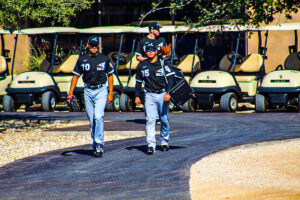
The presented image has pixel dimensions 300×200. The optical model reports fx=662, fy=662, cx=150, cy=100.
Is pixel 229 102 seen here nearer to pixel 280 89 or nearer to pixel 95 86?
pixel 280 89

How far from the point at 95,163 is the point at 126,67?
28.0 feet

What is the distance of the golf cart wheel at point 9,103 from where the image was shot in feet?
55.3

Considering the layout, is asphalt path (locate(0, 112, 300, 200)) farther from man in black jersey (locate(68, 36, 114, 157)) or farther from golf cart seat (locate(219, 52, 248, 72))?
golf cart seat (locate(219, 52, 248, 72))

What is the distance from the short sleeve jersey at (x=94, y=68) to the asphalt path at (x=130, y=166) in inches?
43.0

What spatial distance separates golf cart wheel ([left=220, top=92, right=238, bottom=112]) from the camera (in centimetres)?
1537

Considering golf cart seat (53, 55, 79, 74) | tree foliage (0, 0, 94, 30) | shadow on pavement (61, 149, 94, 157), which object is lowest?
shadow on pavement (61, 149, 94, 157)

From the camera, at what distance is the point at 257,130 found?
11.8 meters

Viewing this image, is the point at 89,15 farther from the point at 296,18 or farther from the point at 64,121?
the point at 64,121

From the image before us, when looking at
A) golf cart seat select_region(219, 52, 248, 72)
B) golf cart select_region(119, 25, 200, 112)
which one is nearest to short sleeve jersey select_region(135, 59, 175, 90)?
golf cart select_region(119, 25, 200, 112)

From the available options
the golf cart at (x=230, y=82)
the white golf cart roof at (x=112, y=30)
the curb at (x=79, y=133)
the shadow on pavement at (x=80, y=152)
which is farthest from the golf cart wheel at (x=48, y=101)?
the shadow on pavement at (x=80, y=152)

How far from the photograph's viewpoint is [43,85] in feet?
53.8

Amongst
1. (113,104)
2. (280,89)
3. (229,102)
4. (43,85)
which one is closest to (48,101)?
(43,85)

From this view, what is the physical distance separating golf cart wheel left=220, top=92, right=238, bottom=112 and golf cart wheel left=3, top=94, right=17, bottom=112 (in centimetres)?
537

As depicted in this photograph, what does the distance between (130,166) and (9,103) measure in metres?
9.08
